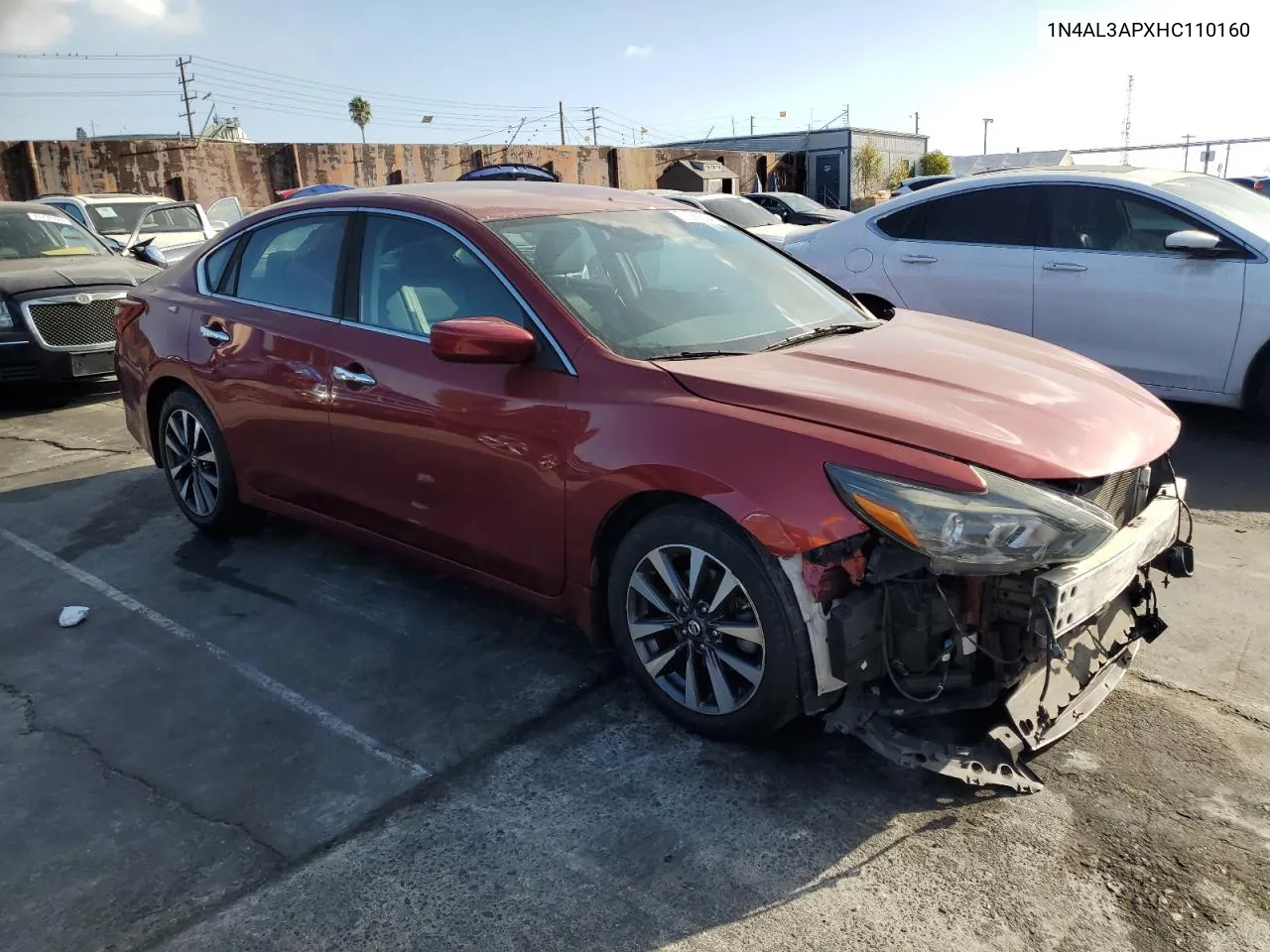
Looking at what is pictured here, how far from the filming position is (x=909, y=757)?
8.80ft

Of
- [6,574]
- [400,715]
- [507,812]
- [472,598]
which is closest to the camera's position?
[507,812]

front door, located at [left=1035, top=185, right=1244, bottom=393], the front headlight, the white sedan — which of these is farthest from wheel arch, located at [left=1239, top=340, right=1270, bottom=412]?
the front headlight

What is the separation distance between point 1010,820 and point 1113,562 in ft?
2.48

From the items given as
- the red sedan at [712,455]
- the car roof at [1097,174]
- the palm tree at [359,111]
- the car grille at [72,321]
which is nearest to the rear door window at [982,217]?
the car roof at [1097,174]

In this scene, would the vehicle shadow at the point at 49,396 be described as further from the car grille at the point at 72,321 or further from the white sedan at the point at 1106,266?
the white sedan at the point at 1106,266

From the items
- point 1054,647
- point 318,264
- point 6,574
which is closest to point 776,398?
point 1054,647

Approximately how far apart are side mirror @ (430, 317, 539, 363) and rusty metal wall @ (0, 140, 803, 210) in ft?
68.0

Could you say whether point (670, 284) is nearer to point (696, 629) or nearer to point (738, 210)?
point (696, 629)

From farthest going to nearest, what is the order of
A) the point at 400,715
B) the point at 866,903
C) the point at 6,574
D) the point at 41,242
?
the point at 41,242, the point at 6,574, the point at 400,715, the point at 866,903

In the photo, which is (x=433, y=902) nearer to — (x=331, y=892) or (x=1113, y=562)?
(x=331, y=892)

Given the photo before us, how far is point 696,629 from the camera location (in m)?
2.99

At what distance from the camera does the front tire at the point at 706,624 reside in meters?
2.77

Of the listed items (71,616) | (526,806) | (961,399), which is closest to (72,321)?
(71,616)

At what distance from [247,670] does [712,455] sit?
2.02 meters
